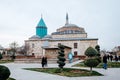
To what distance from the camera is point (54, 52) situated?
124 ft

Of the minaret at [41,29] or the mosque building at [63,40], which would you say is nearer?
the mosque building at [63,40]

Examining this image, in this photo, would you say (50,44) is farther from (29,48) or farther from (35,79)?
(35,79)

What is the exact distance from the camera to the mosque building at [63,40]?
57.2 meters

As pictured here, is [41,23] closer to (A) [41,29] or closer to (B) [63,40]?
(A) [41,29]

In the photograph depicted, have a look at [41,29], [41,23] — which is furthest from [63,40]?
[41,23]

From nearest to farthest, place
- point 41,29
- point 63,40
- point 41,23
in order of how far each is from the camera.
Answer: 1. point 63,40
2. point 41,23
3. point 41,29

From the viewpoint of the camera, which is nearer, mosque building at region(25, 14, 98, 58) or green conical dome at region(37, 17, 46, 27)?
mosque building at region(25, 14, 98, 58)

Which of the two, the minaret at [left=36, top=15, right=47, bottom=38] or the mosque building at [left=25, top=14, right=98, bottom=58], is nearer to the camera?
the mosque building at [left=25, top=14, right=98, bottom=58]

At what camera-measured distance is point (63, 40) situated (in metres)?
58.4

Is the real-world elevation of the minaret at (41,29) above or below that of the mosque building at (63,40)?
above

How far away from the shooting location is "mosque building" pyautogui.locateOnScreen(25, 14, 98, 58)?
188 ft

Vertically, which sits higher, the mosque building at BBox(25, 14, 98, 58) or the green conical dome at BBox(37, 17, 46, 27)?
the green conical dome at BBox(37, 17, 46, 27)

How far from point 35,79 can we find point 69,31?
4808cm

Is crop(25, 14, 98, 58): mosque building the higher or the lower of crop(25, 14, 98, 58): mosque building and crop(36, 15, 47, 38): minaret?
the lower
